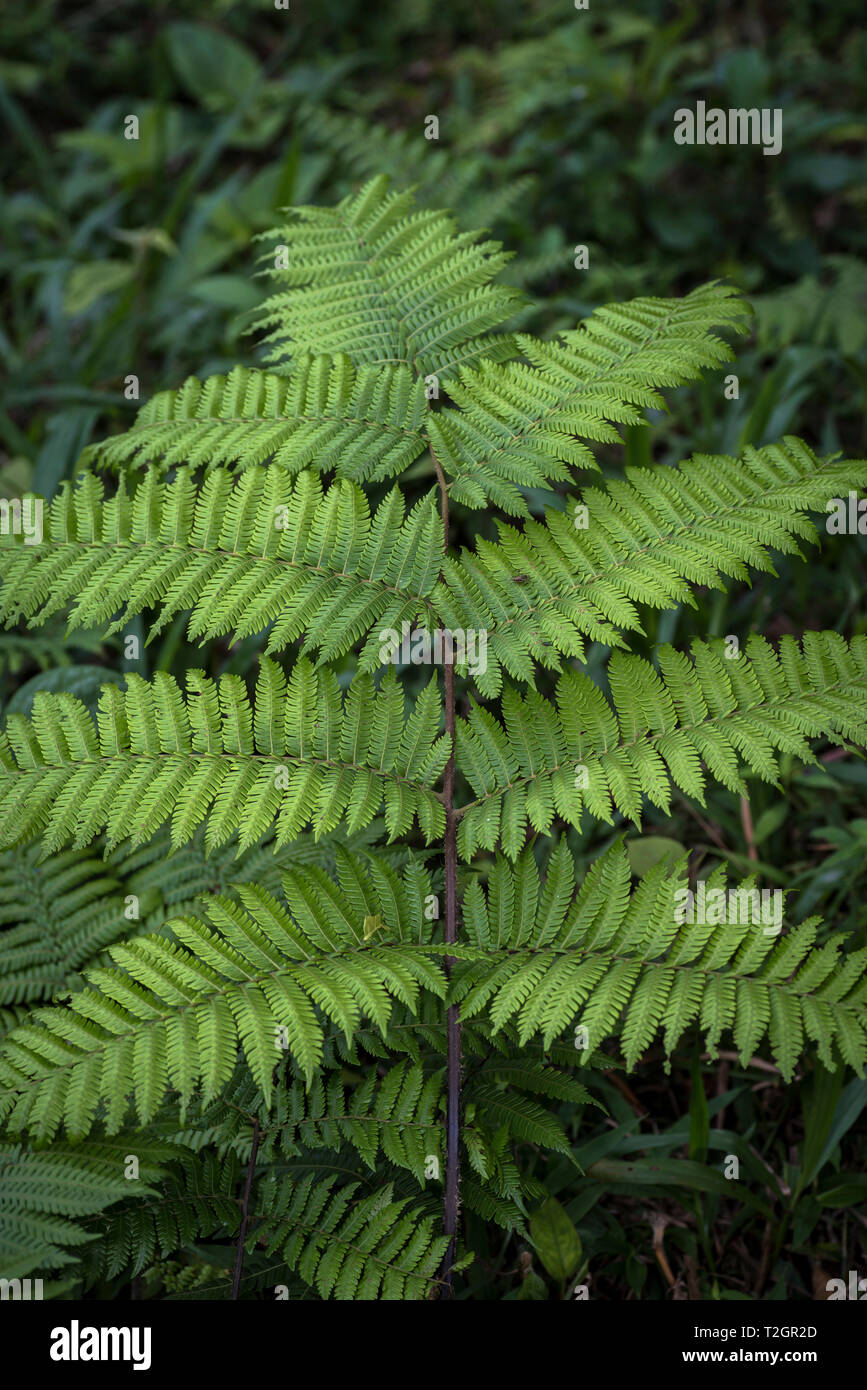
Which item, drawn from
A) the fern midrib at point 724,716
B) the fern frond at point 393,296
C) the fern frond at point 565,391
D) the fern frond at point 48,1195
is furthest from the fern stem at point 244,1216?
the fern frond at point 393,296

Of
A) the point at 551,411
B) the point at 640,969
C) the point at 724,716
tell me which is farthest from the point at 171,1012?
the point at 551,411

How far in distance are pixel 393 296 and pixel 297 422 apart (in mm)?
387

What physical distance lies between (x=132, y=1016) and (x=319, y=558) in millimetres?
806

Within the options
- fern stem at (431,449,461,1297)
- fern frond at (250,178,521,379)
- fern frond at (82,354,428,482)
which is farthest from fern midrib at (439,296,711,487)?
fern stem at (431,449,461,1297)

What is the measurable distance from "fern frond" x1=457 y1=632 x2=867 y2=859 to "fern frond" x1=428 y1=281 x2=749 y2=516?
378 millimetres

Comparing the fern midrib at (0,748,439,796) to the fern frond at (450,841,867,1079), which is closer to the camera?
the fern frond at (450,841,867,1079)

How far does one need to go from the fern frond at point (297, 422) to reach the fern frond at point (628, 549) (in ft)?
0.89

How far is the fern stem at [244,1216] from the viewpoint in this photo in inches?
69.9

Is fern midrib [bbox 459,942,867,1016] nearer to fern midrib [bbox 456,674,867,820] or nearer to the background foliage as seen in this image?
fern midrib [bbox 456,674,867,820]

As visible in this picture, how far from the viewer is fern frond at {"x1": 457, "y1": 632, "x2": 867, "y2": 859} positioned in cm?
170

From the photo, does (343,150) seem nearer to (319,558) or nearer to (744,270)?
(744,270)

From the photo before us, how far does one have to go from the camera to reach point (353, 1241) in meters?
1.73

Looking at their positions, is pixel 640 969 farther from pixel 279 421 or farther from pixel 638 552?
pixel 279 421
